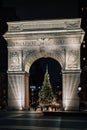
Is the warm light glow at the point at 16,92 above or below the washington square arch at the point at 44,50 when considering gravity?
below

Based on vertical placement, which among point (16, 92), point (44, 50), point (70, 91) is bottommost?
point (16, 92)

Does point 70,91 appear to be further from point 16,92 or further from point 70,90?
point 16,92

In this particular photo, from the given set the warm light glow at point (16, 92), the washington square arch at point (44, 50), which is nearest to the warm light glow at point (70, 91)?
the washington square arch at point (44, 50)

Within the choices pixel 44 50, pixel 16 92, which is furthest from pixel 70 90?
pixel 16 92

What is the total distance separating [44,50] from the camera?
151ft

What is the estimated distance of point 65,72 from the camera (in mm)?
45438

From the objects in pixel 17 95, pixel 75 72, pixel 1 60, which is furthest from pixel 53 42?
pixel 1 60

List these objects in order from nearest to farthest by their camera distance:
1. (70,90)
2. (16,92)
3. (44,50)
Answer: (70,90) < (44,50) < (16,92)

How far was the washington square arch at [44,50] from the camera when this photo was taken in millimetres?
45406

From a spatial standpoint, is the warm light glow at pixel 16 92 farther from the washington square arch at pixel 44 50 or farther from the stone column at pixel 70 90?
the stone column at pixel 70 90

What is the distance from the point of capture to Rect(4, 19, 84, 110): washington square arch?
149 ft

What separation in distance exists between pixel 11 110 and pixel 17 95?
1661 millimetres

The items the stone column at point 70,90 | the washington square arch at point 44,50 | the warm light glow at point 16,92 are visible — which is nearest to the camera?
the stone column at point 70,90

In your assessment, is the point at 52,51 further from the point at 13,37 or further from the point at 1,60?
the point at 1,60
